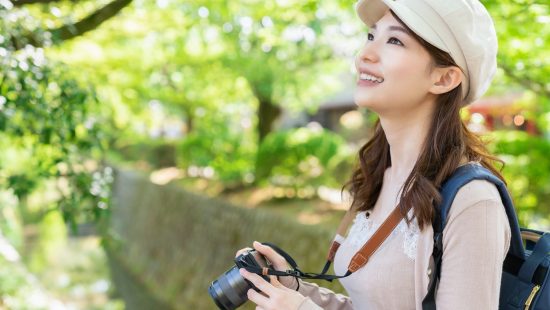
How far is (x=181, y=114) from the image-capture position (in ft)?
44.6

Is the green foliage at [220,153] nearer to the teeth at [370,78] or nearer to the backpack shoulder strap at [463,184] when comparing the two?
the teeth at [370,78]

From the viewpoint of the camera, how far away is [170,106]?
1278 cm

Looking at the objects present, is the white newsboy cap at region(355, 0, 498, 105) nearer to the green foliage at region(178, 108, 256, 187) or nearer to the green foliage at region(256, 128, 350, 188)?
the green foliage at region(256, 128, 350, 188)

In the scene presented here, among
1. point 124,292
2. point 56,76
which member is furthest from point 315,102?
point 56,76

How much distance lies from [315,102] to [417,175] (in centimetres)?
952

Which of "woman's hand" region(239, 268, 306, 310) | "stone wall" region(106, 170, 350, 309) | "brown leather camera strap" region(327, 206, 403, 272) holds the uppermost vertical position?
"brown leather camera strap" region(327, 206, 403, 272)

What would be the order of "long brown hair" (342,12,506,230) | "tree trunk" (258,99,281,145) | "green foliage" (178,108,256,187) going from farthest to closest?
"tree trunk" (258,99,281,145)
"green foliage" (178,108,256,187)
"long brown hair" (342,12,506,230)

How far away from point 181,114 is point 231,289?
1227 cm

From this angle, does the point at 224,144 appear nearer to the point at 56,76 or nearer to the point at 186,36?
the point at 186,36

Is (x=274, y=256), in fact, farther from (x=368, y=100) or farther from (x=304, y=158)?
(x=304, y=158)

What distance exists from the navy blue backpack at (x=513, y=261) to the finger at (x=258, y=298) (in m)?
0.38

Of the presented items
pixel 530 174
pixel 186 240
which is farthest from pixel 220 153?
pixel 530 174

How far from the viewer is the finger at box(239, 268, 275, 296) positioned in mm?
1457

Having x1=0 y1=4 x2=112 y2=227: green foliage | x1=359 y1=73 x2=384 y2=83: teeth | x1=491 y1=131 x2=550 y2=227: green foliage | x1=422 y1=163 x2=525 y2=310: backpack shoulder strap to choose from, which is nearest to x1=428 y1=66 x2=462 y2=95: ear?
x1=359 y1=73 x2=384 y2=83: teeth
